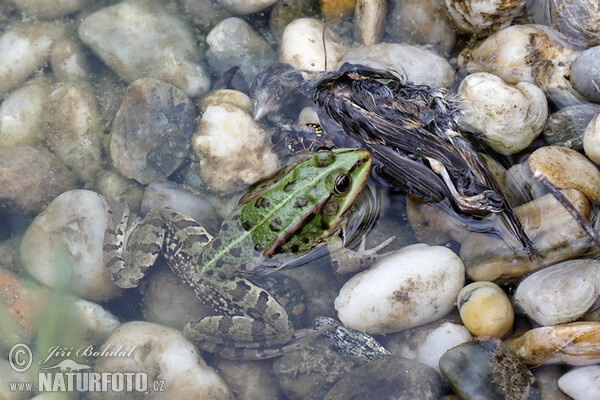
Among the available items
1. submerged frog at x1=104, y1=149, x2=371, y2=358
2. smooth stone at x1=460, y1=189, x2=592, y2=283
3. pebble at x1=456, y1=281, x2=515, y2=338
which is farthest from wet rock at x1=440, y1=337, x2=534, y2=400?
submerged frog at x1=104, y1=149, x2=371, y2=358

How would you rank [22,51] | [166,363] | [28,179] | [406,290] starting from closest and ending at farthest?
[406,290], [166,363], [28,179], [22,51]

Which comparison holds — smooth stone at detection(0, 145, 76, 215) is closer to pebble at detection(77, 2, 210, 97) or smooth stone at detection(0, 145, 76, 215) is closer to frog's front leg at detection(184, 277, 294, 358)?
pebble at detection(77, 2, 210, 97)

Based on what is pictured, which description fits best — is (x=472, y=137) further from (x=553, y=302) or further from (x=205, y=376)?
(x=205, y=376)

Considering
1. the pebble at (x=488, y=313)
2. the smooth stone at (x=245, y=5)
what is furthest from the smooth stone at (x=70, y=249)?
the pebble at (x=488, y=313)

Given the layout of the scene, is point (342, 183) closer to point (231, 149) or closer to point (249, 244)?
point (249, 244)

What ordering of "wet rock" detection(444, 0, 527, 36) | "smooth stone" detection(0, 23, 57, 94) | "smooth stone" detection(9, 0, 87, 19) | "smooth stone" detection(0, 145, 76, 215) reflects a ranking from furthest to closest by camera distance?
"smooth stone" detection(9, 0, 87, 19), "smooth stone" detection(0, 23, 57, 94), "smooth stone" detection(0, 145, 76, 215), "wet rock" detection(444, 0, 527, 36)

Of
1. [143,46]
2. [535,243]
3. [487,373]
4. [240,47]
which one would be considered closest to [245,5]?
[240,47]

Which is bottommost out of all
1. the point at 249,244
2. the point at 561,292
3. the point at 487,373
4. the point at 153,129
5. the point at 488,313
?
the point at 249,244
